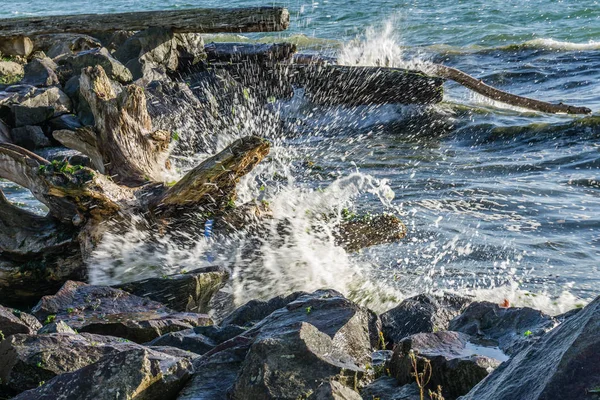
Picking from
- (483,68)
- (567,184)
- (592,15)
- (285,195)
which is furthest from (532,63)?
(285,195)

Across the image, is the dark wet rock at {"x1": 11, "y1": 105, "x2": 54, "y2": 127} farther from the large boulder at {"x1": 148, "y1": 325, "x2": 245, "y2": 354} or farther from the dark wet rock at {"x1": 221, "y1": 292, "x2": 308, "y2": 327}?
the large boulder at {"x1": 148, "y1": 325, "x2": 245, "y2": 354}

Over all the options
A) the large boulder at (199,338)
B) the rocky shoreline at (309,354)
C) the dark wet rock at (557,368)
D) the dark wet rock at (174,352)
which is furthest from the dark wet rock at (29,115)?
the dark wet rock at (557,368)

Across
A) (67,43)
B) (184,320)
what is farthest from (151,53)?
(184,320)

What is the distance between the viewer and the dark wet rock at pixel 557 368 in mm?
2156

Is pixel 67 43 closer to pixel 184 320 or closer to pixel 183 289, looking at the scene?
pixel 183 289

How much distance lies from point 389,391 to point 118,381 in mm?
1132

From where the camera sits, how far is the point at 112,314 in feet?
16.6

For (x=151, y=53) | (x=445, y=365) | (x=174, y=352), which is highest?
(x=151, y=53)

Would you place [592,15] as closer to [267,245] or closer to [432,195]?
[432,195]

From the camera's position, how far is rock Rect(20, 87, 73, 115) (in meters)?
10.9

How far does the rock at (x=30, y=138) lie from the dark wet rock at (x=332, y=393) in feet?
28.5

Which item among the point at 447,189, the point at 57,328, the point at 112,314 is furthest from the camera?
the point at 447,189

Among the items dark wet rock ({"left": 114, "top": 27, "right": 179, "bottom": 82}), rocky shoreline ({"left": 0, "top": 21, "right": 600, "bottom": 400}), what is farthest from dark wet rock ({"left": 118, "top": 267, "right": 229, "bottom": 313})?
dark wet rock ({"left": 114, "top": 27, "right": 179, "bottom": 82})

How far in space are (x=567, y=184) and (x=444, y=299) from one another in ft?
15.8
